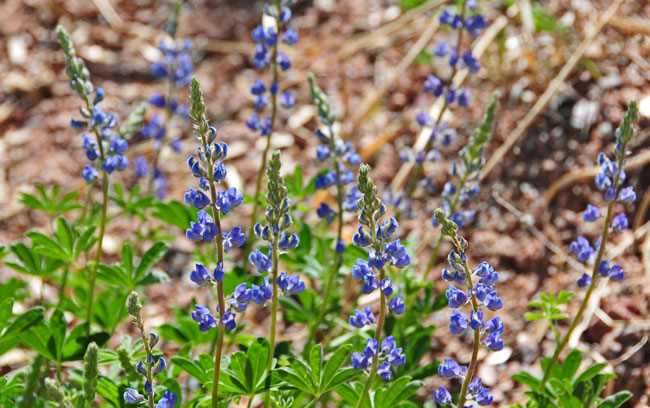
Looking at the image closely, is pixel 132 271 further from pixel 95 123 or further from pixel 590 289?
pixel 590 289

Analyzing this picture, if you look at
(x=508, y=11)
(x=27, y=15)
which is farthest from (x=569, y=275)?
(x=27, y=15)

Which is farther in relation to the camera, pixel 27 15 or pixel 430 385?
pixel 27 15

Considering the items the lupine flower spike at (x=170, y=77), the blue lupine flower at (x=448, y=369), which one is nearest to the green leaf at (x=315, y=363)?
the blue lupine flower at (x=448, y=369)

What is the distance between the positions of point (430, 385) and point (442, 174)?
1578mm

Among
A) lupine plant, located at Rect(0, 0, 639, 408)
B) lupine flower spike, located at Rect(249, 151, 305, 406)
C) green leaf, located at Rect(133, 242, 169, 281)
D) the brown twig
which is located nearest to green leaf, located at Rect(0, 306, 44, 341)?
lupine plant, located at Rect(0, 0, 639, 408)

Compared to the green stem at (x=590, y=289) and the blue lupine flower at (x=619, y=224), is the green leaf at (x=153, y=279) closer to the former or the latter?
the green stem at (x=590, y=289)

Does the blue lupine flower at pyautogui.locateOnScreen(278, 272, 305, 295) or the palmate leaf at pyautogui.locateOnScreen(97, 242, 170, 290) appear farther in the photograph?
the palmate leaf at pyautogui.locateOnScreen(97, 242, 170, 290)

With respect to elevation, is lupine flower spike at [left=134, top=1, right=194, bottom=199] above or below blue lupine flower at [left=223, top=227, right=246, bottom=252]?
above

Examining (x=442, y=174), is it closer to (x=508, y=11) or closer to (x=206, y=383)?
(x=508, y=11)

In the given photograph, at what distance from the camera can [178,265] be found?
4.81 m

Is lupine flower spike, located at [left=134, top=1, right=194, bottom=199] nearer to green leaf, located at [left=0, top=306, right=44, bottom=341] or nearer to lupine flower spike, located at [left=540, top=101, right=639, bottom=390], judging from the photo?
green leaf, located at [left=0, top=306, right=44, bottom=341]

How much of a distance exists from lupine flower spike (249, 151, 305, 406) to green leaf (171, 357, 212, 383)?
362 millimetres

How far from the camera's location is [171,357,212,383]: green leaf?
260 centimetres

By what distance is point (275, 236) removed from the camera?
2248 mm
